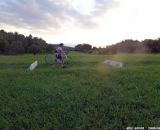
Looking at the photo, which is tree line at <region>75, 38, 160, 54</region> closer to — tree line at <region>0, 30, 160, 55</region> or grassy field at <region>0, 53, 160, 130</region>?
tree line at <region>0, 30, 160, 55</region>

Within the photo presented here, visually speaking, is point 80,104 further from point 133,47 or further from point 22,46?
point 22,46

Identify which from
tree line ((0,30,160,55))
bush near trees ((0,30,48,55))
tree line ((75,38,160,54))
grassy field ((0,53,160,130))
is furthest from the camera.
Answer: bush near trees ((0,30,48,55))

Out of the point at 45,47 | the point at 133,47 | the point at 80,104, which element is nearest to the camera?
the point at 80,104

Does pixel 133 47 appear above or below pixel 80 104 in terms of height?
above

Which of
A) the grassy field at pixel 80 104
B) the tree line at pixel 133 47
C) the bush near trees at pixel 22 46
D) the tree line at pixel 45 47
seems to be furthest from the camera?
the bush near trees at pixel 22 46

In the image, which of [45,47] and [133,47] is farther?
[45,47]

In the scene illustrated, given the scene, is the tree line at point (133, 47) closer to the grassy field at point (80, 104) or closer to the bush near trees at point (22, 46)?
the bush near trees at point (22, 46)

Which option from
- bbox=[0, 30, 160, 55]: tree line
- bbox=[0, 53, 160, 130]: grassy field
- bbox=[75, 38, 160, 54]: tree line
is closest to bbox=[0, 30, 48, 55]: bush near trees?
bbox=[0, 30, 160, 55]: tree line

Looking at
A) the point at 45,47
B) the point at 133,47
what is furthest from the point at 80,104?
the point at 45,47

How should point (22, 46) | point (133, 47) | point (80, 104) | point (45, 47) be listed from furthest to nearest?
point (22, 46)
point (45, 47)
point (133, 47)
point (80, 104)

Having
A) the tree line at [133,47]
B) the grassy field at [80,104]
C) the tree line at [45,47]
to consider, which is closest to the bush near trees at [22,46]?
the tree line at [45,47]

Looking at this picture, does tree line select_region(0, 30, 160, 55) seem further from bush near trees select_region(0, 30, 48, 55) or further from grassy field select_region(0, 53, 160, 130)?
grassy field select_region(0, 53, 160, 130)

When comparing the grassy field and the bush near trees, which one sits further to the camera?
the bush near trees

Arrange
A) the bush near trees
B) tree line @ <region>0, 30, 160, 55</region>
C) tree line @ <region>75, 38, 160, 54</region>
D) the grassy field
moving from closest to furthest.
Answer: the grassy field → tree line @ <region>75, 38, 160, 54</region> → tree line @ <region>0, 30, 160, 55</region> → the bush near trees
